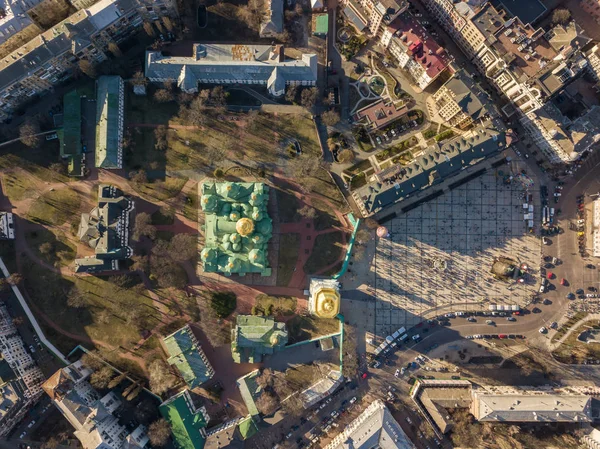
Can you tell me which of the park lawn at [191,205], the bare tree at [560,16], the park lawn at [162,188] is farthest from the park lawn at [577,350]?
the park lawn at [162,188]

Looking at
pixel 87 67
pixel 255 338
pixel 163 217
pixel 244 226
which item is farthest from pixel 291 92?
pixel 255 338

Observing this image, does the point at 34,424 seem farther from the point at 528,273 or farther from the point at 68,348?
the point at 528,273

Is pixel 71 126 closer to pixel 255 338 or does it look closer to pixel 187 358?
pixel 187 358

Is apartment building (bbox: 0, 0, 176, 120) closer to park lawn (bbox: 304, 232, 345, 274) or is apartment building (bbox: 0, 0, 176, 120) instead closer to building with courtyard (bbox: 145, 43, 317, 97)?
building with courtyard (bbox: 145, 43, 317, 97)

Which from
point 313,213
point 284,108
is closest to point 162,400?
point 313,213

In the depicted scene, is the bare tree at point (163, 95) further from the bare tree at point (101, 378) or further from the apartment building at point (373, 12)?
the bare tree at point (101, 378)
